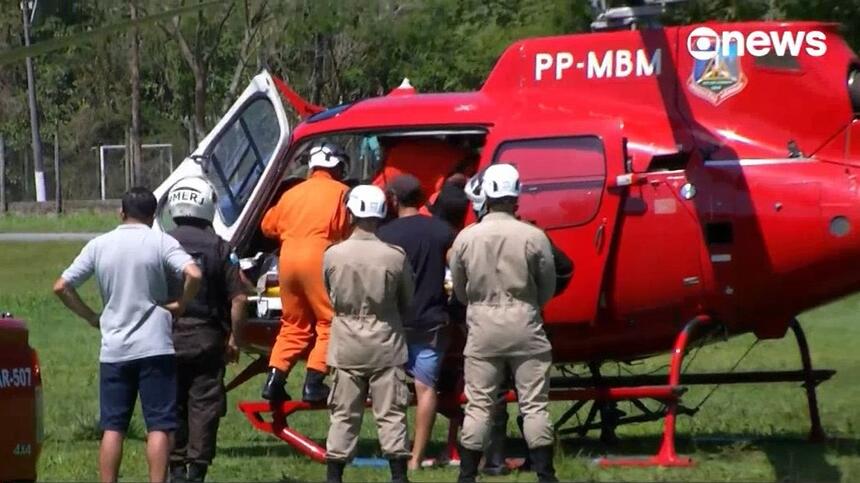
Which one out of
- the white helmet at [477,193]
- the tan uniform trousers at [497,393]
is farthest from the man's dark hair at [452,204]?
the tan uniform trousers at [497,393]

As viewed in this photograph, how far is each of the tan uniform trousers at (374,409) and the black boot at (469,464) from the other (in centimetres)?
32

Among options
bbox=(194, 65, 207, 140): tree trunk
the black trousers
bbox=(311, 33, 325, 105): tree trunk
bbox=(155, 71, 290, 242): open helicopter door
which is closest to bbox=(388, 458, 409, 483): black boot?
the black trousers

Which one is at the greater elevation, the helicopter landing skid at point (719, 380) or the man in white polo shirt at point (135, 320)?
the man in white polo shirt at point (135, 320)

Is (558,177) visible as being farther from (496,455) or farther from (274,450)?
(274,450)

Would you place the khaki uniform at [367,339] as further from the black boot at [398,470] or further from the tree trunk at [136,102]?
the tree trunk at [136,102]

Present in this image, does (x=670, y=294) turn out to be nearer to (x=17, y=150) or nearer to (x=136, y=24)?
(x=136, y=24)

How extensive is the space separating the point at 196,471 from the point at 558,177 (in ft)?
9.61

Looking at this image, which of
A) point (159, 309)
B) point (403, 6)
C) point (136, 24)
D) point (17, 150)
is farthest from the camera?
point (17, 150)

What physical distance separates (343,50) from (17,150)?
14.8 meters

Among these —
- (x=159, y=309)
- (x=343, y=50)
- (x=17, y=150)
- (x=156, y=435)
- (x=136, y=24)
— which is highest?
(x=136, y=24)

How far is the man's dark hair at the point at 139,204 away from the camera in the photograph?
28.9ft

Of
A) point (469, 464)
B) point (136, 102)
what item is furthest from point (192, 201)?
point (136, 102)

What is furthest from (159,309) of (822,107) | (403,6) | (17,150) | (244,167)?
(17,150)

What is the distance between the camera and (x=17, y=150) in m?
52.0
